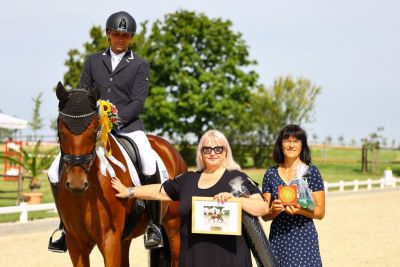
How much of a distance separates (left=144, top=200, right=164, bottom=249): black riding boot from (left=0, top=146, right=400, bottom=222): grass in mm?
10326

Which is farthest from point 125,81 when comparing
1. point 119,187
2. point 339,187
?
point 339,187

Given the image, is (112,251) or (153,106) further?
(153,106)

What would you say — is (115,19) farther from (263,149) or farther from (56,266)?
(263,149)

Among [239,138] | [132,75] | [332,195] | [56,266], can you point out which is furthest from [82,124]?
[239,138]

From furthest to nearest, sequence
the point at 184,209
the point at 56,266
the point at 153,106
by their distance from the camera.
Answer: the point at 153,106 → the point at 56,266 → the point at 184,209

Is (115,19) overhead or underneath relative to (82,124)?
overhead

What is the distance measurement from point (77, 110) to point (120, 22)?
1.59m

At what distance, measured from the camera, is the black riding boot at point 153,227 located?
684cm

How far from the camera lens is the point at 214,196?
4.67m

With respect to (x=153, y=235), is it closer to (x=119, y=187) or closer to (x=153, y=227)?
(x=153, y=227)

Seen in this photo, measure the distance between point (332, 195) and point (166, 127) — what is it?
Result: 21600 mm

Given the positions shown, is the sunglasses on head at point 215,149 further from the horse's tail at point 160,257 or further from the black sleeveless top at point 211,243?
the horse's tail at point 160,257

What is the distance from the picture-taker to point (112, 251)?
5.94 meters

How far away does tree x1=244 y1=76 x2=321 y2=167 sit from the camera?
4984 cm
